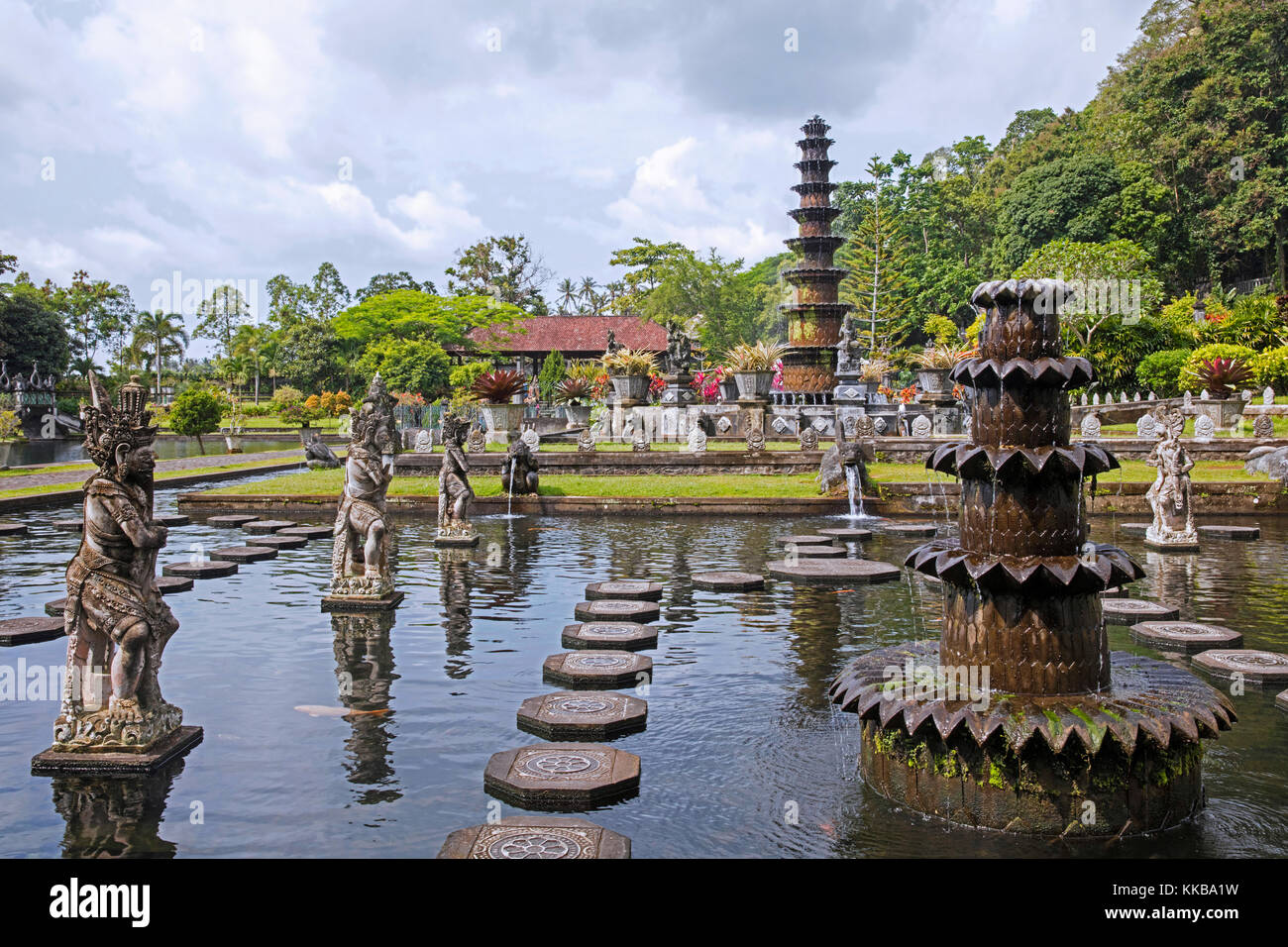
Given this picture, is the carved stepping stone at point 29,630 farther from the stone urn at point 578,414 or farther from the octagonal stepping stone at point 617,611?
the stone urn at point 578,414

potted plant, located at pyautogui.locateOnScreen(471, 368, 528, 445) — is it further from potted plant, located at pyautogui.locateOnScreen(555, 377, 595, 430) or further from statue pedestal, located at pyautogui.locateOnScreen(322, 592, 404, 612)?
statue pedestal, located at pyautogui.locateOnScreen(322, 592, 404, 612)

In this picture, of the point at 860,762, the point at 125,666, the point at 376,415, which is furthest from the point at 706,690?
the point at 376,415

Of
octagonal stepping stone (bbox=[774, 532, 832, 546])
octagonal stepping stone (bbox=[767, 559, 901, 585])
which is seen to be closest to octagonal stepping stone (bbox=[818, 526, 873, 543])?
octagonal stepping stone (bbox=[774, 532, 832, 546])

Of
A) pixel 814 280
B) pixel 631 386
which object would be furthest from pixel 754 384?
pixel 814 280

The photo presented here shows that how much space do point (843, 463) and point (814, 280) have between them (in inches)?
968

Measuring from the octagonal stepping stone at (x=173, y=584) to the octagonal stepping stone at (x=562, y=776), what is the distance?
711cm

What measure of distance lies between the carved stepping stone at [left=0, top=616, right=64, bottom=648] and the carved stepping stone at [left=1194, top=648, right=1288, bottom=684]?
34.1ft

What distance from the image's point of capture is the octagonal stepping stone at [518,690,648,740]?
254 inches

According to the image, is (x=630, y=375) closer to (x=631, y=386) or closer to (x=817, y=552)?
(x=631, y=386)

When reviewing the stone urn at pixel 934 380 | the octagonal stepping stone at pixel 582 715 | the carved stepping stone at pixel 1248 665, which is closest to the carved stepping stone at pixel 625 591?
the octagonal stepping stone at pixel 582 715

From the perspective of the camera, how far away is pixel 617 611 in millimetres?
9867

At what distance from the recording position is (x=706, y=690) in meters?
7.43
